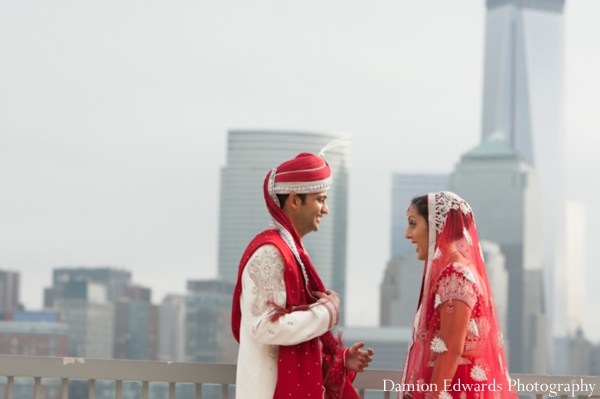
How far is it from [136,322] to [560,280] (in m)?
56.1

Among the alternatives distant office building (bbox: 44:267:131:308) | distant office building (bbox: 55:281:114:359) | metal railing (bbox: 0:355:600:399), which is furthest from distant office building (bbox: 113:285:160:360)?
metal railing (bbox: 0:355:600:399)

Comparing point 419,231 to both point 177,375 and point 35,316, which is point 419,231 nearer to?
point 177,375

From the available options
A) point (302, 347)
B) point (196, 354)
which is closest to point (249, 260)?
point (302, 347)

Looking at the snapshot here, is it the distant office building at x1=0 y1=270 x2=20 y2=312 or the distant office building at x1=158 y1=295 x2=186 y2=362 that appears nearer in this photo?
the distant office building at x1=158 y1=295 x2=186 y2=362

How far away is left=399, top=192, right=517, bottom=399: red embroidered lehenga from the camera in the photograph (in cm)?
239

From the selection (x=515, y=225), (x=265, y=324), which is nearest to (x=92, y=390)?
(x=265, y=324)

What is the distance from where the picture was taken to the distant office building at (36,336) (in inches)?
3275

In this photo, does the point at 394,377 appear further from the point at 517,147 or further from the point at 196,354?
the point at 517,147

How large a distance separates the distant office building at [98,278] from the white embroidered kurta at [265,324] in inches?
3842

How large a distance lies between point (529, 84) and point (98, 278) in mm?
69216

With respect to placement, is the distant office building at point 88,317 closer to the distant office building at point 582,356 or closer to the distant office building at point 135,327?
the distant office building at point 135,327

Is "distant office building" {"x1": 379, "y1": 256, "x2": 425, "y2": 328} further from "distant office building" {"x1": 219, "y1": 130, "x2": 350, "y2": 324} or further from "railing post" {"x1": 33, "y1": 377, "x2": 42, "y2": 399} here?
"railing post" {"x1": 33, "y1": 377, "x2": 42, "y2": 399}

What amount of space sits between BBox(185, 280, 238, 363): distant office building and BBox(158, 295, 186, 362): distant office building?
0.85m

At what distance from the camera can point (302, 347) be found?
8.11 ft
